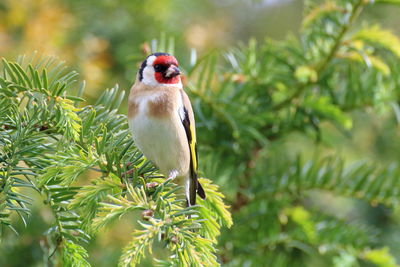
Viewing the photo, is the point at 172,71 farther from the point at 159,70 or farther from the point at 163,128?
the point at 163,128

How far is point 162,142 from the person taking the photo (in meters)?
2.66

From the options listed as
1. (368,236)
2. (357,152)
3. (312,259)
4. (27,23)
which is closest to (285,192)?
(368,236)

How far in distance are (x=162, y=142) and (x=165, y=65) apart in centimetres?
49

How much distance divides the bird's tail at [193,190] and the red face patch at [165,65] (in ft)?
1.84

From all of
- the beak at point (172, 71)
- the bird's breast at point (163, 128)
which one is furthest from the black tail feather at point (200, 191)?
the beak at point (172, 71)

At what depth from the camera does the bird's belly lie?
245 cm

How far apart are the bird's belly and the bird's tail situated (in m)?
0.10

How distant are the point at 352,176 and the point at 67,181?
1.71 m

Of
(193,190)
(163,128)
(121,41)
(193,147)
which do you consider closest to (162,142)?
(163,128)

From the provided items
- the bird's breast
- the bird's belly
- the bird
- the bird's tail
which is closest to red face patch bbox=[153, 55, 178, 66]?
the bird

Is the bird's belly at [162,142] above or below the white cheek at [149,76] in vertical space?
below

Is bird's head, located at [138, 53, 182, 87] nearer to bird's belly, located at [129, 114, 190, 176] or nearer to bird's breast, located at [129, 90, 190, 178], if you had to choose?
bird's breast, located at [129, 90, 190, 178]

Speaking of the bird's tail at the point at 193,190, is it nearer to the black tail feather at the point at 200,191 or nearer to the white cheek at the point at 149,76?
the black tail feather at the point at 200,191

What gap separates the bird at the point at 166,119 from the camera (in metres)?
2.58
